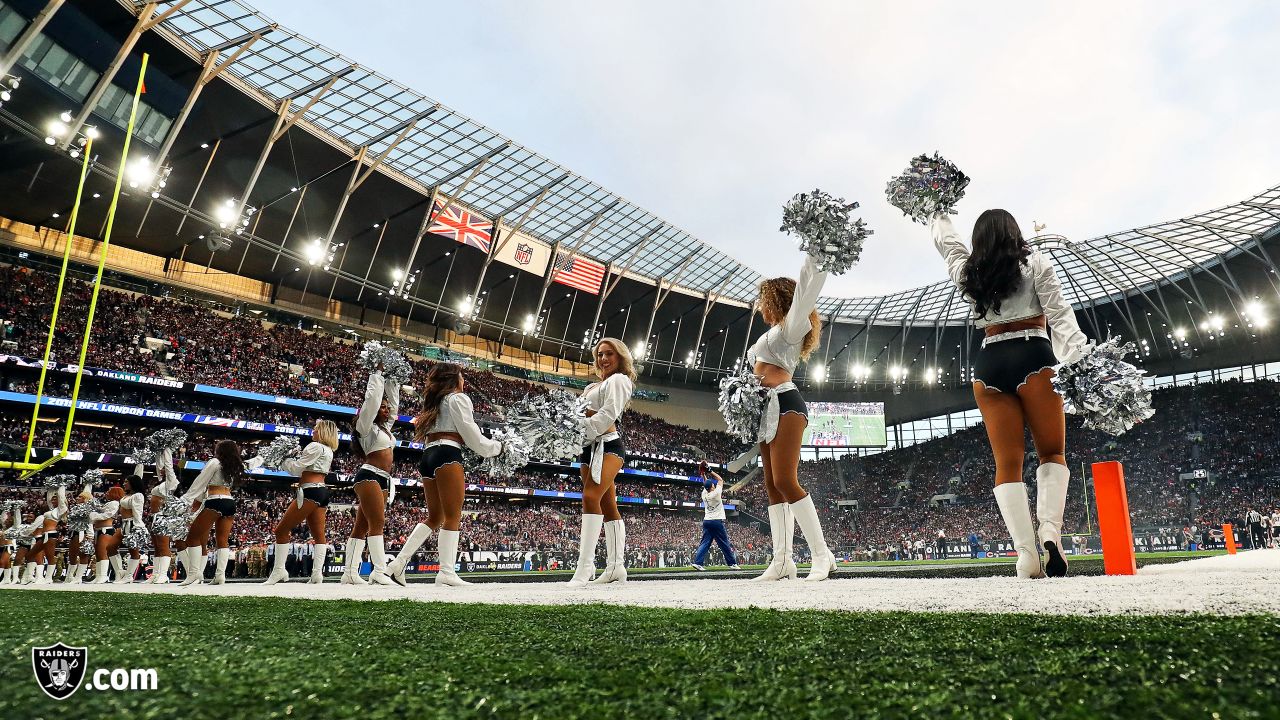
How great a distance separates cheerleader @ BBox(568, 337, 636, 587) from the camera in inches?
195

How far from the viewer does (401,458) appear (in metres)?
29.5

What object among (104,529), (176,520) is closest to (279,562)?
(176,520)

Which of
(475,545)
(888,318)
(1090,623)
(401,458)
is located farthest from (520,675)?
(888,318)

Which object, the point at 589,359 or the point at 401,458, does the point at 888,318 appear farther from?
the point at 401,458

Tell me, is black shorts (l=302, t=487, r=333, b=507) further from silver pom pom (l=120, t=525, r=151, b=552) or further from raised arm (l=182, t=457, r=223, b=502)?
silver pom pom (l=120, t=525, r=151, b=552)

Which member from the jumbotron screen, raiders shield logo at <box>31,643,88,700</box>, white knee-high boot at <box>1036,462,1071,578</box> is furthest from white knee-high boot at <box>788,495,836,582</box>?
the jumbotron screen

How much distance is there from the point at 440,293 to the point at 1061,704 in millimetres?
31370

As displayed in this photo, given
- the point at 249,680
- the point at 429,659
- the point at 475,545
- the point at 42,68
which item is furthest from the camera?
the point at 475,545

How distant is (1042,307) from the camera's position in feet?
11.6

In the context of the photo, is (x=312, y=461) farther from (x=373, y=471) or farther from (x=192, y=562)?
(x=192, y=562)

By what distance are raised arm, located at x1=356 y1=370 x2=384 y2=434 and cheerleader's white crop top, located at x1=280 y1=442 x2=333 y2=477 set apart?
1261mm

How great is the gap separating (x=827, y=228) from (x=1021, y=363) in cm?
122

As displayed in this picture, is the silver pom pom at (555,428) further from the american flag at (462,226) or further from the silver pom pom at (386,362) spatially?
the american flag at (462,226)

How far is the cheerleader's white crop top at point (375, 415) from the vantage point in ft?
19.7
